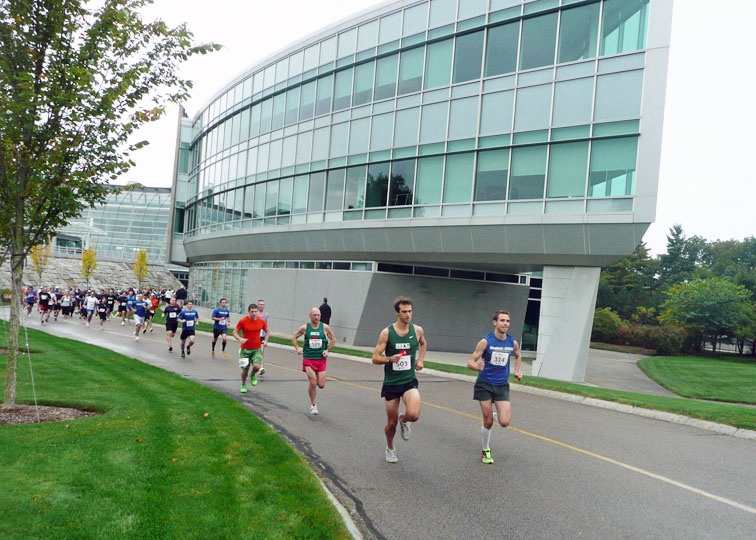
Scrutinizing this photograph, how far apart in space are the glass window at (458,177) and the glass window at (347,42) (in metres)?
8.68

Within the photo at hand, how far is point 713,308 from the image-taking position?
4362 cm

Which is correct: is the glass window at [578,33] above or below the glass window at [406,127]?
above

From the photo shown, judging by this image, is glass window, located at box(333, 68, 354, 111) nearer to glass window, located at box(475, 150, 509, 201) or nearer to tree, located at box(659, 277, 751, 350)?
glass window, located at box(475, 150, 509, 201)

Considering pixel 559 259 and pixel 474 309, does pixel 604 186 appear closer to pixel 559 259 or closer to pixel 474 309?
pixel 559 259

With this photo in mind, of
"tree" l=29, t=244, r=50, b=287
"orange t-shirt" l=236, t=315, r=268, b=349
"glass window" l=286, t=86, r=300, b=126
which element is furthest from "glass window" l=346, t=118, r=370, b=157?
"tree" l=29, t=244, r=50, b=287

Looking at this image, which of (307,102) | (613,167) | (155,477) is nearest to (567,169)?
(613,167)

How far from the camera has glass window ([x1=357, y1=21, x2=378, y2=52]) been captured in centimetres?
2597

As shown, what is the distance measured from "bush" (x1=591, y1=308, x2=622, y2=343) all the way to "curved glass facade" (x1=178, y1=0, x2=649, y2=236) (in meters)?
34.3

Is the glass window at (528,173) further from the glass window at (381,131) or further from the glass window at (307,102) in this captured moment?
the glass window at (307,102)

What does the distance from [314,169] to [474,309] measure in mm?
10750

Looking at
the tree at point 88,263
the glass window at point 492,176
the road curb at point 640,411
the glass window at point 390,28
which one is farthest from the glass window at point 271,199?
the tree at point 88,263

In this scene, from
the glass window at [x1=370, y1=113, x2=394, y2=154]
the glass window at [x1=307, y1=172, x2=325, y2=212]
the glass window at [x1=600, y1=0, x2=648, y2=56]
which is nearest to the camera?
the glass window at [x1=600, y1=0, x2=648, y2=56]

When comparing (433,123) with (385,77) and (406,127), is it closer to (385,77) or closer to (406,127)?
(406,127)

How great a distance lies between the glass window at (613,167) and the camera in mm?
18234
